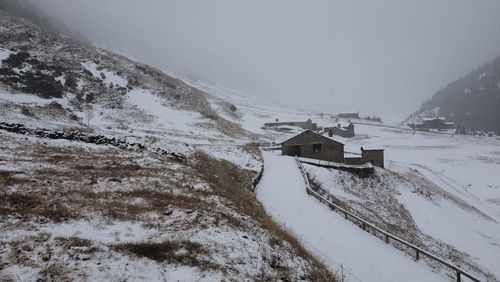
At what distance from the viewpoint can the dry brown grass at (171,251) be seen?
396 inches

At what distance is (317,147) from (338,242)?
119 ft

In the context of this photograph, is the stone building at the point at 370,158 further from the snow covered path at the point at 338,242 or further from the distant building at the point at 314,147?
the snow covered path at the point at 338,242

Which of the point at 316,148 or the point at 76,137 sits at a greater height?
the point at 76,137

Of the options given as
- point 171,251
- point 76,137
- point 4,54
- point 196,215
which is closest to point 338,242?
point 196,215

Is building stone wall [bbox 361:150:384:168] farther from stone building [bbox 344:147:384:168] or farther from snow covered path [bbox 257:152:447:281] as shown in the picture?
snow covered path [bbox 257:152:447:281]

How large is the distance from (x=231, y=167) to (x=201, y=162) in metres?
3.73

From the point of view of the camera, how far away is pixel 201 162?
27188 mm

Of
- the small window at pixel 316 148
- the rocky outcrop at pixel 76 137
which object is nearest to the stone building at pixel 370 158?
the small window at pixel 316 148

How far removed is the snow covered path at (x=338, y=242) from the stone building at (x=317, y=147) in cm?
2544

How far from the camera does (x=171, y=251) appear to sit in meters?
10.5

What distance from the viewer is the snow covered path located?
1456cm

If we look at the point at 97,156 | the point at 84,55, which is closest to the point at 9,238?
the point at 97,156

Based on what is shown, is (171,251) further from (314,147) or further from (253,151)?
(314,147)

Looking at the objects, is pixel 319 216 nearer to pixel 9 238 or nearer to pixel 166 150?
pixel 166 150
